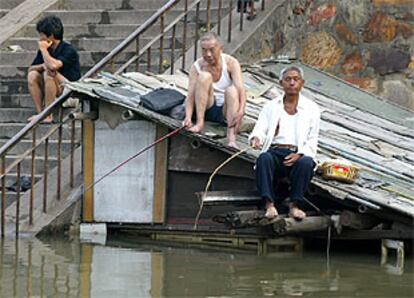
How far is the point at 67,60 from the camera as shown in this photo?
13555 mm

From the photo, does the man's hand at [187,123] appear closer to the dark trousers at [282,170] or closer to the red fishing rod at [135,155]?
the red fishing rod at [135,155]

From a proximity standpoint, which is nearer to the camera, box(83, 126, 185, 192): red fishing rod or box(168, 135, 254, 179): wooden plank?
box(168, 135, 254, 179): wooden plank

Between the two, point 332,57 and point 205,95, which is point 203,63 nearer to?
point 205,95

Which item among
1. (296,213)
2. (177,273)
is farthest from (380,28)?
(177,273)

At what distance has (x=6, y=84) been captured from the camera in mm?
14875

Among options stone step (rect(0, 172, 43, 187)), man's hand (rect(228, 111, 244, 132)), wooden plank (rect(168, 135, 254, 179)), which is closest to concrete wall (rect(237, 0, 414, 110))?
stone step (rect(0, 172, 43, 187))

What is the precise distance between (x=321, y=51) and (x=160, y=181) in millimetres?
4055

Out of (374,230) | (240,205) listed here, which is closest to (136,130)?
(240,205)

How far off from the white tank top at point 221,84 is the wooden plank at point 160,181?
1.95 ft

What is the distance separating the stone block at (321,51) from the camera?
15.3 metres

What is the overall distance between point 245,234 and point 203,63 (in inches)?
63.0

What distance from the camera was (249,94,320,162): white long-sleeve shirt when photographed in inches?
437

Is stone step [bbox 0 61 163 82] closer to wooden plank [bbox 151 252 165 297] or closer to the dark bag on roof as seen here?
the dark bag on roof

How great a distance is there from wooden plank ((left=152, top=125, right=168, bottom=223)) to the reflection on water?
0.44 meters
